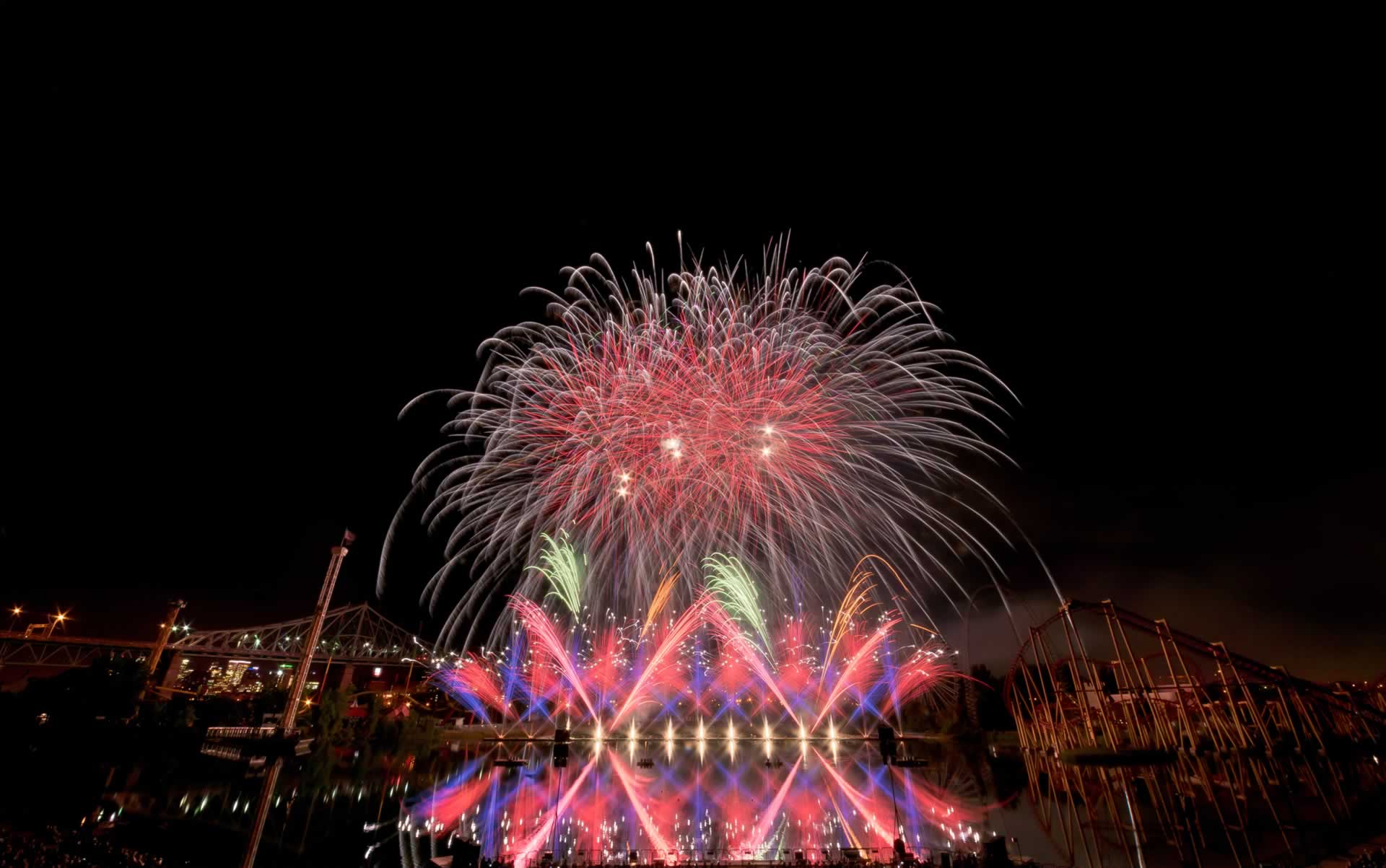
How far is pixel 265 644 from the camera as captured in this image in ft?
340

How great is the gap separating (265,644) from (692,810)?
355ft

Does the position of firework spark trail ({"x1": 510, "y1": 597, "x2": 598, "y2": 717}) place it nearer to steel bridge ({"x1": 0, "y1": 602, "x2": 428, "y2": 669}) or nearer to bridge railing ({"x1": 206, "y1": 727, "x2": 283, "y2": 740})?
bridge railing ({"x1": 206, "y1": 727, "x2": 283, "y2": 740})

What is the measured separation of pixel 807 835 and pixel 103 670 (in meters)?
46.0

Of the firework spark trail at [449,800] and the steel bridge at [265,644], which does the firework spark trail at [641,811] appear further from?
the steel bridge at [265,644]

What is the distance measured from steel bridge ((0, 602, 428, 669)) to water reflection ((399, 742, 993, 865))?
5638 centimetres

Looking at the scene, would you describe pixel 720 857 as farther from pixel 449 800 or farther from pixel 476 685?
pixel 476 685

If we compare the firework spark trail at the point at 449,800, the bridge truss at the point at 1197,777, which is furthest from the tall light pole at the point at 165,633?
the bridge truss at the point at 1197,777

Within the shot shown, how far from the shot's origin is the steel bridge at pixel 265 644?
7012 cm

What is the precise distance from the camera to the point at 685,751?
2164 inches

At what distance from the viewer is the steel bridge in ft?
230

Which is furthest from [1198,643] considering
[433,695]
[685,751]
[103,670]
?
[433,695]

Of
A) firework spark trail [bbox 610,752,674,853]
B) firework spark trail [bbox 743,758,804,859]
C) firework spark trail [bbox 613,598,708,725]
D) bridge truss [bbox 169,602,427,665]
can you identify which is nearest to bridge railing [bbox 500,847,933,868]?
firework spark trail [bbox 743,758,804,859]

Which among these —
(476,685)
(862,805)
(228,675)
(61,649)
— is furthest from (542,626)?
(228,675)

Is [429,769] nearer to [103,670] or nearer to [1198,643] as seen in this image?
[103,670]
